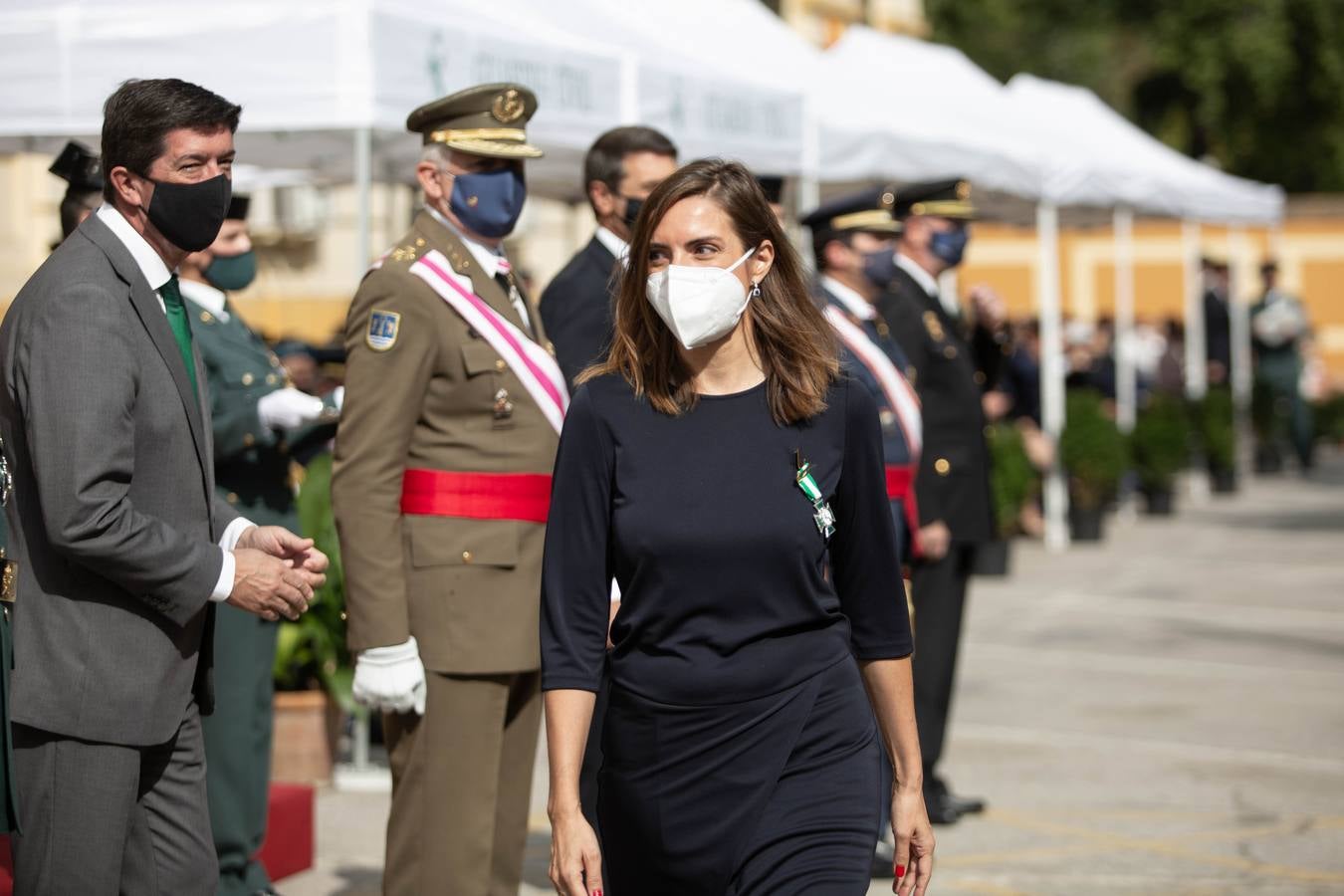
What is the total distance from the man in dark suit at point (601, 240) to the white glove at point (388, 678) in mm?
1102

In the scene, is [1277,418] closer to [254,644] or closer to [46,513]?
[254,644]

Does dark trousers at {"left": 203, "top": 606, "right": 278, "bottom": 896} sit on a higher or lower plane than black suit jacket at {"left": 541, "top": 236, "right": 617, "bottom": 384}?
lower

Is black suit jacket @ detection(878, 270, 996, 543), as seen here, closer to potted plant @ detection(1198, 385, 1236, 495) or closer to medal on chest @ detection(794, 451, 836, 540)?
medal on chest @ detection(794, 451, 836, 540)

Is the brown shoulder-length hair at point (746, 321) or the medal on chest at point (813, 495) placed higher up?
the brown shoulder-length hair at point (746, 321)

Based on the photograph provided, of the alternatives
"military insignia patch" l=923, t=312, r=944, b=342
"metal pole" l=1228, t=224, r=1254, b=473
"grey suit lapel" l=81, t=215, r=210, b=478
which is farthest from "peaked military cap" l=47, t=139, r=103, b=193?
"metal pole" l=1228, t=224, r=1254, b=473

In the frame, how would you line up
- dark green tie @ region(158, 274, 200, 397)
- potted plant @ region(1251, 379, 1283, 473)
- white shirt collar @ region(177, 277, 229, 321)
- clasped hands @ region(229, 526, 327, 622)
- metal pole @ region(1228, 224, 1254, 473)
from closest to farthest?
clasped hands @ region(229, 526, 327, 622) < dark green tie @ region(158, 274, 200, 397) < white shirt collar @ region(177, 277, 229, 321) < potted plant @ region(1251, 379, 1283, 473) < metal pole @ region(1228, 224, 1254, 473)

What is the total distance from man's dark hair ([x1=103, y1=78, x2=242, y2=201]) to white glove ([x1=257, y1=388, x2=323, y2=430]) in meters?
1.80

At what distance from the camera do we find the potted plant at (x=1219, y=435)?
20.0 m

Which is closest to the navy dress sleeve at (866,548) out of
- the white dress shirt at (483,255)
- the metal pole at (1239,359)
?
the white dress shirt at (483,255)

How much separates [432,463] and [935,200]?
3238mm

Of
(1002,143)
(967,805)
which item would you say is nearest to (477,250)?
(967,805)

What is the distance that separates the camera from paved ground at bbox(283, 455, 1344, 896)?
6.53 m

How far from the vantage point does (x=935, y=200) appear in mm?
7398

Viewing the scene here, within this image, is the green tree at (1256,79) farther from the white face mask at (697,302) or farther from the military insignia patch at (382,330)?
the white face mask at (697,302)
